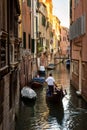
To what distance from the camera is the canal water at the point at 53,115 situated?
16766 millimetres

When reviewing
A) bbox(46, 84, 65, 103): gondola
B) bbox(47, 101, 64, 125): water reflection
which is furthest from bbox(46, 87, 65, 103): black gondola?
bbox(47, 101, 64, 125): water reflection

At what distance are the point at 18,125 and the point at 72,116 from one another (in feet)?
11.1

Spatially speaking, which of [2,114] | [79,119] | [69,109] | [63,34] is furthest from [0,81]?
[63,34]

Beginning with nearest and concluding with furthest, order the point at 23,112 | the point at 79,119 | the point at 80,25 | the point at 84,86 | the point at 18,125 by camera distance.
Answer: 1. the point at 18,125
2. the point at 79,119
3. the point at 23,112
4. the point at 84,86
5. the point at 80,25

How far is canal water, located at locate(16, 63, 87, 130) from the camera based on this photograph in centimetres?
1677

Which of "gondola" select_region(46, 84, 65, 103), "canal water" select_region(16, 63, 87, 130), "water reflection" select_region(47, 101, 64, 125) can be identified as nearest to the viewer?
"canal water" select_region(16, 63, 87, 130)

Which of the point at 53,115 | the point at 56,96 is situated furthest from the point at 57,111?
the point at 56,96

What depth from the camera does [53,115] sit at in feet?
64.5

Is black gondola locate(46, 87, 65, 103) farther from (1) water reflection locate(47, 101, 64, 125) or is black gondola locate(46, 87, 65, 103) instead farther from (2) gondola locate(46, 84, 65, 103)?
(1) water reflection locate(47, 101, 64, 125)

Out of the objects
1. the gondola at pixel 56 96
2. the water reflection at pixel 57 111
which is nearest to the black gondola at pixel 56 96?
the gondola at pixel 56 96

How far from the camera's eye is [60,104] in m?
21.9

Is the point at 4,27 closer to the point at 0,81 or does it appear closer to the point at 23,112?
the point at 0,81

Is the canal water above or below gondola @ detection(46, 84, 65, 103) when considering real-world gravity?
below

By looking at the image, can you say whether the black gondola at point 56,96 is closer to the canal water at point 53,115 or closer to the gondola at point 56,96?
the gondola at point 56,96
